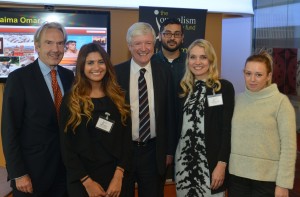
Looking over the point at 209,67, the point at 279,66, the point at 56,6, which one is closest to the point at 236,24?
the point at 279,66

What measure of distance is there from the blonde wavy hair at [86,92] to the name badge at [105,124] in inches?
2.5

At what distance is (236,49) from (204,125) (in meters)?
5.40

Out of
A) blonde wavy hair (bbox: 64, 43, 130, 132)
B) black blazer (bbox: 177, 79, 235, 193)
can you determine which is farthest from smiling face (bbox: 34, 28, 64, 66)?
black blazer (bbox: 177, 79, 235, 193)

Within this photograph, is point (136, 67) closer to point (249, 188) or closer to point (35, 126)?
point (35, 126)

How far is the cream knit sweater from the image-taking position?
2.00 metres

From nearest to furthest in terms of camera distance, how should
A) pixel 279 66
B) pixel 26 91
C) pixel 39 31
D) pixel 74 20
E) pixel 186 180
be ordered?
pixel 26 91
pixel 39 31
pixel 186 180
pixel 74 20
pixel 279 66

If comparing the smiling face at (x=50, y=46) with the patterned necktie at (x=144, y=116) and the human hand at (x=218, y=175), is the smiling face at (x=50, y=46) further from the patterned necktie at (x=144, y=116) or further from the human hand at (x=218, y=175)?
the human hand at (x=218, y=175)

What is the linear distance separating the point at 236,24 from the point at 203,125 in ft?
18.5

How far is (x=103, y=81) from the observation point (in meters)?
2.03

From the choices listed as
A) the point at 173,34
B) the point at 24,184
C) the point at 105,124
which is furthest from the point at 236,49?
the point at 24,184

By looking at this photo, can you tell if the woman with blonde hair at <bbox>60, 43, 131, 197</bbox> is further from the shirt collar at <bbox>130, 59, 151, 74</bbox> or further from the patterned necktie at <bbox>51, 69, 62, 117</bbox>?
the shirt collar at <bbox>130, 59, 151, 74</bbox>

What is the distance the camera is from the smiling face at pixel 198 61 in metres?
2.21

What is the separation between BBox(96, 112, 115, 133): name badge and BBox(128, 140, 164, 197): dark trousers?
1.32 feet

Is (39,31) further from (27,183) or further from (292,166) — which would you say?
(292,166)
